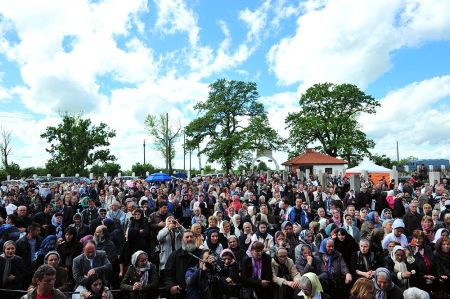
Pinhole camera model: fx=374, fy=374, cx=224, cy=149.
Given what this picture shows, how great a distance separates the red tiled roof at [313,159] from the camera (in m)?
43.9

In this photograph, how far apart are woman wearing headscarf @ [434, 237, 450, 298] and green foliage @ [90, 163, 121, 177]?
5002 cm

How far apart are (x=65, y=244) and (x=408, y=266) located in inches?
220

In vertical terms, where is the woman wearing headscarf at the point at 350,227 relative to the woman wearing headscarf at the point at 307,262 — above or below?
above

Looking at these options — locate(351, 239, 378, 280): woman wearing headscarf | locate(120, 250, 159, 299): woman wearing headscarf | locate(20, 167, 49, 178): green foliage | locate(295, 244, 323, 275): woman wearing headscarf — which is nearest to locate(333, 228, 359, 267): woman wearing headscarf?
locate(351, 239, 378, 280): woman wearing headscarf

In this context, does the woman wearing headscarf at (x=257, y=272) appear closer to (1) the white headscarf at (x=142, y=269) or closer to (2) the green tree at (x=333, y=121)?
(1) the white headscarf at (x=142, y=269)

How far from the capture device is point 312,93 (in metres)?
47.4

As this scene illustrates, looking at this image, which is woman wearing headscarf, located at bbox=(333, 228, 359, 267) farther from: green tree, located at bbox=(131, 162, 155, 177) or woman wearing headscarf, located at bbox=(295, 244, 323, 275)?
green tree, located at bbox=(131, 162, 155, 177)

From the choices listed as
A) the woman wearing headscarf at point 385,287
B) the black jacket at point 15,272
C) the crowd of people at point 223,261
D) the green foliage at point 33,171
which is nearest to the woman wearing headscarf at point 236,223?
the crowd of people at point 223,261

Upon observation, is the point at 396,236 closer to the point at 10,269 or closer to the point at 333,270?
the point at 333,270

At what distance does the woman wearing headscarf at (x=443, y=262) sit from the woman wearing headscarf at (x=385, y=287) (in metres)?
1.44

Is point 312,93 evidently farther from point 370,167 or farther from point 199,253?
point 199,253

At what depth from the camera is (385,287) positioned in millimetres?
4742

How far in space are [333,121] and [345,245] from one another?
40.5 metres

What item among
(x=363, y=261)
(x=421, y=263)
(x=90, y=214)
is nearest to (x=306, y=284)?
(x=363, y=261)
